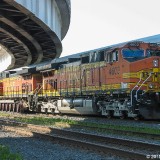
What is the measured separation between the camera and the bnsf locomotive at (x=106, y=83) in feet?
54.9

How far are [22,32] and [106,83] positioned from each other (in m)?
5.83

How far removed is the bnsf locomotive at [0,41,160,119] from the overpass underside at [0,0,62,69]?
1951mm

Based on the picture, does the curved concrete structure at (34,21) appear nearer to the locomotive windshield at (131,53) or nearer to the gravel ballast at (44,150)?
the locomotive windshield at (131,53)

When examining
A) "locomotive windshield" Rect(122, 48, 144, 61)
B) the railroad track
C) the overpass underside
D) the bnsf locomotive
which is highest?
A: the overpass underside

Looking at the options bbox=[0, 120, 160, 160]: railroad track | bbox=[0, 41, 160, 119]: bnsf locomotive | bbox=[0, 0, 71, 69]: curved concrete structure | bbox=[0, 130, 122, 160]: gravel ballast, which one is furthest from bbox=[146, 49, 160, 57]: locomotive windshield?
bbox=[0, 130, 122, 160]: gravel ballast

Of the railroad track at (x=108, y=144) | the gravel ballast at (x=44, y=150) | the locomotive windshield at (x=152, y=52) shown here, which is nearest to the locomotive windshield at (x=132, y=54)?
the locomotive windshield at (x=152, y=52)

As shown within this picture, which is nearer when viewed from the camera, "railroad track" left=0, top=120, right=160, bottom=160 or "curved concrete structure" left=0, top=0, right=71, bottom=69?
"railroad track" left=0, top=120, right=160, bottom=160

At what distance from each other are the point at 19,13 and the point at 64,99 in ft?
27.1

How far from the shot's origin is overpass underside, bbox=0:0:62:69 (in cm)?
1615

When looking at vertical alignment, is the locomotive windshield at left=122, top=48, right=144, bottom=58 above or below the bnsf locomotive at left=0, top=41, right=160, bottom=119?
above

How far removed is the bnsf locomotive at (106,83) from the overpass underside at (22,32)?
1.95 m

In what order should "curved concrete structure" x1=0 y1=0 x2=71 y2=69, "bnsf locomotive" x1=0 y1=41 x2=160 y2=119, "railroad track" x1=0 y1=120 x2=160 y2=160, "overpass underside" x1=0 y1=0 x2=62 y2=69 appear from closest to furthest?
"railroad track" x1=0 y1=120 x2=160 y2=160
"curved concrete structure" x1=0 y1=0 x2=71 y2=69
"overpass underside" x1=0 y1=0 x2=62 y2=69
"bnsf locomotive" x1=0 y1=41 x2=160 y2=119

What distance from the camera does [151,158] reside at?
737 cm

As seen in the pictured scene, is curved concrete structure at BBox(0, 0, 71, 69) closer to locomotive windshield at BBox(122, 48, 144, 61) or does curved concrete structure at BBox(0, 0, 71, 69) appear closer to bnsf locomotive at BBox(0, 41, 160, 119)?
bnsf locomotive at BBox(0, 41, 160, 119)
